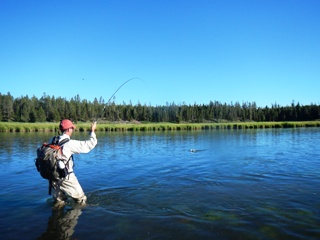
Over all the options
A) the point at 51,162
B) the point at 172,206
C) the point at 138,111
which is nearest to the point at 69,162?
the point at 51,162

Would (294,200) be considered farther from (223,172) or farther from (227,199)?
(223,172)

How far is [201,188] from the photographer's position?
10.9 metres

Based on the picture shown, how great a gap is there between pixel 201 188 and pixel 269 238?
4.83 meters

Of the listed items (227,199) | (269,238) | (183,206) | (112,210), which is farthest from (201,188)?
(269,238)

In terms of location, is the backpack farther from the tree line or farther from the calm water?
the tree line

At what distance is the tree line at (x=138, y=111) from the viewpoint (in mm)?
133000

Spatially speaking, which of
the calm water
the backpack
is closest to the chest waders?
the backpack

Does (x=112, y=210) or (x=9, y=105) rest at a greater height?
(x=9, y=105)

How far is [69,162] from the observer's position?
7.45 metres

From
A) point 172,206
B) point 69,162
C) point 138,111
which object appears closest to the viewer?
point 69,162

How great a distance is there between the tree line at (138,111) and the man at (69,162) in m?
127

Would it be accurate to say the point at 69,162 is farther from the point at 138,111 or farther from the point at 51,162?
the point at 138,111

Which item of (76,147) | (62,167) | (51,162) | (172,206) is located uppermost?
(76,147)

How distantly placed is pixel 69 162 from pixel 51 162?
544mm
